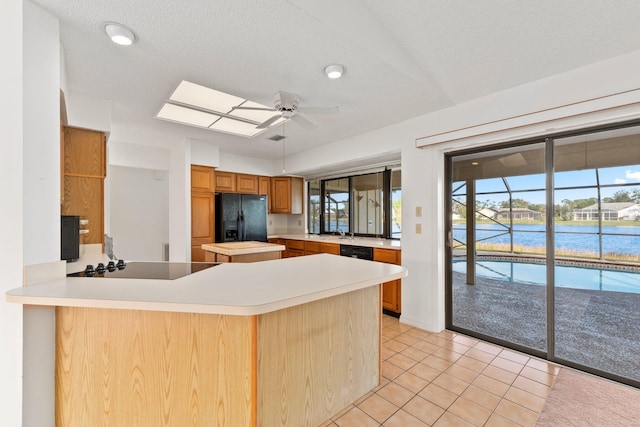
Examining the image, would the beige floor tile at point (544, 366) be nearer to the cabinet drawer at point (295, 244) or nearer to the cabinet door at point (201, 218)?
the cabinet drawer at point (295, 244)

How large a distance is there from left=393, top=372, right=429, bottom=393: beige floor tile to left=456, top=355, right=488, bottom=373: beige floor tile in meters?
0.49

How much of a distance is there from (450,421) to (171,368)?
5.53 ft

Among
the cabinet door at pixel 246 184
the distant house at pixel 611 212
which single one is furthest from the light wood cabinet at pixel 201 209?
the distant house at pixel 611 212

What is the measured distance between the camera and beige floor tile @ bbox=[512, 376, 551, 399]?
193 cm

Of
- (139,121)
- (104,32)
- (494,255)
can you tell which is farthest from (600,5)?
(139,121)

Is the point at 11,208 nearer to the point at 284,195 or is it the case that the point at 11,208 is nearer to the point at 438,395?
the point at 438,395

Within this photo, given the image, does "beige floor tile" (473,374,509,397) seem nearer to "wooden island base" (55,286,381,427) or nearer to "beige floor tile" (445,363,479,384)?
"beige floor tile" (445,363,479,384)

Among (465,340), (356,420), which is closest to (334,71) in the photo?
(356,420)

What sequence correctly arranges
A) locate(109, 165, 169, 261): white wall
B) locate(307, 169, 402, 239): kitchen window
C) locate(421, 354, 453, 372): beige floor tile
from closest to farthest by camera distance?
locate(421, 354, 453, 372): beige floor tile
locate(307, 169, 402, 239): kitchen window
locate(109, 165, 169, 261): white wall

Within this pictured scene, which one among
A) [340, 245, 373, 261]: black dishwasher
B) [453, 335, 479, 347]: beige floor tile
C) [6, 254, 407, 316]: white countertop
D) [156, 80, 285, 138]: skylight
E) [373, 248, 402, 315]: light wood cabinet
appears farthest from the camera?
[340, 245, 373, 261]: black dishwasher

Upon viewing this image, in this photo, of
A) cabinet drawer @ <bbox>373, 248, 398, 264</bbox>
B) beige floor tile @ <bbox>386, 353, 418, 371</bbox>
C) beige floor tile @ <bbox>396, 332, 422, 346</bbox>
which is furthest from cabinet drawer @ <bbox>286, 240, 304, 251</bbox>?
beige floor tile @ <bbox>386, 353, 418, 371</bbox>

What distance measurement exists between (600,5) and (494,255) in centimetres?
226

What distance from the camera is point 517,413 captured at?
1.75m

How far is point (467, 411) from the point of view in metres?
1.77
